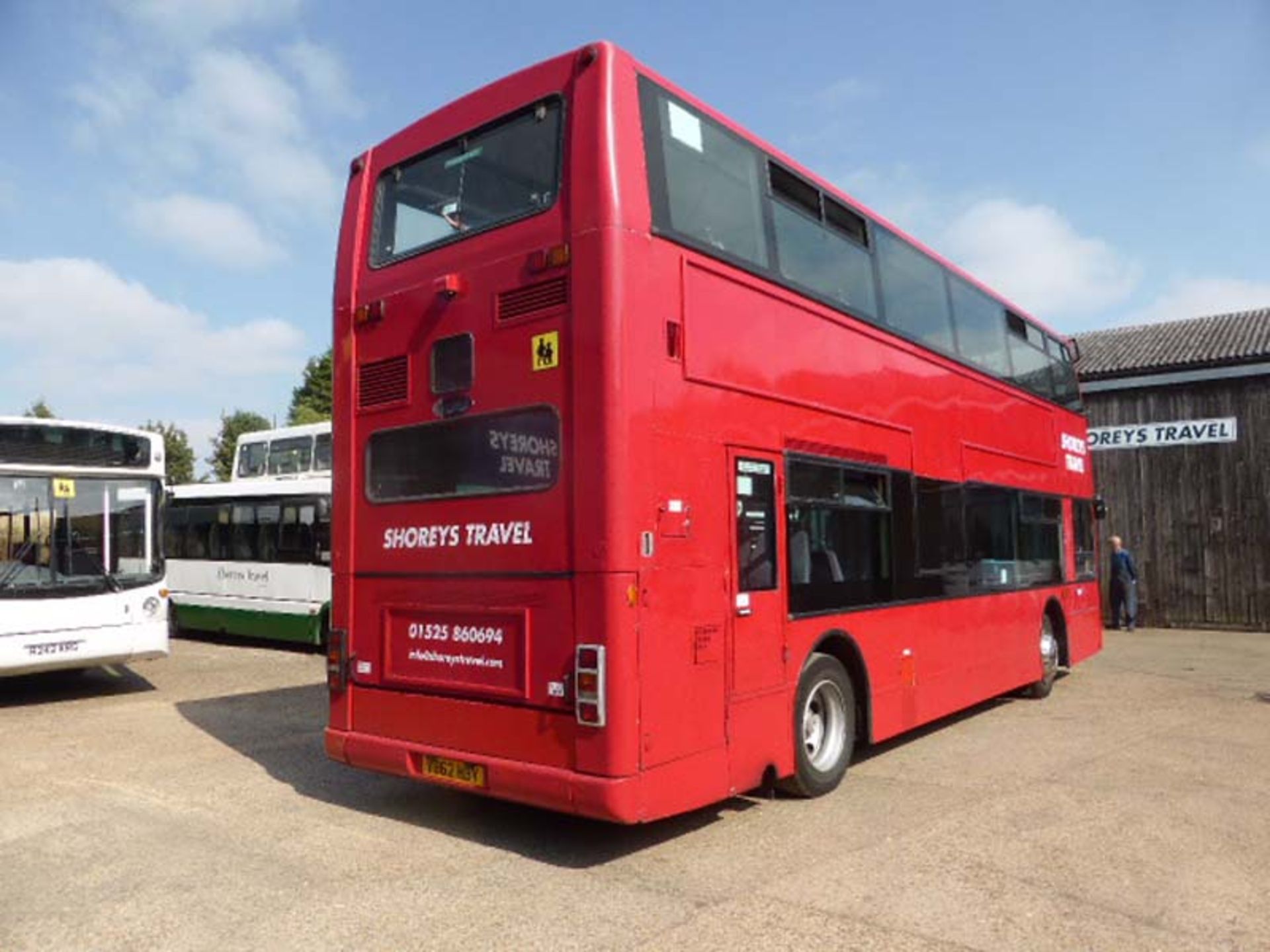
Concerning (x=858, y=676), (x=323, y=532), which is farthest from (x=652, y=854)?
(x=323, y=532)

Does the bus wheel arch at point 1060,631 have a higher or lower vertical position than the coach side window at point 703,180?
lower

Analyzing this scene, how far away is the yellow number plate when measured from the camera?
5.41 meters

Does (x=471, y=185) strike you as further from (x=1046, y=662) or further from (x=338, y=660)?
(x=1046, y=662)

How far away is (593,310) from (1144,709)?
805 cm

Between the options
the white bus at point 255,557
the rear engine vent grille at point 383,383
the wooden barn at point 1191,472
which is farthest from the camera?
the wooden barn at point 1191,472

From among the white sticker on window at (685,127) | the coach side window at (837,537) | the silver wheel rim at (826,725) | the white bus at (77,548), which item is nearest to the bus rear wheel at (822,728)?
the silver wheel rim at (826,725)

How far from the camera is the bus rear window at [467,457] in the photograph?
17.6 feet

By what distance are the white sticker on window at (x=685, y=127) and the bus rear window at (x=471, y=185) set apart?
0.66 m

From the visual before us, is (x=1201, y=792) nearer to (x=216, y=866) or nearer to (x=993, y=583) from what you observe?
(x=993, y=583)

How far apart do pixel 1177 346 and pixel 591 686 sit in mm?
21155

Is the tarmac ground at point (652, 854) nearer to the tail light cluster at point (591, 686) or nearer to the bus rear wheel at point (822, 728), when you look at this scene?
the bus rear wheel at point (822, 728)

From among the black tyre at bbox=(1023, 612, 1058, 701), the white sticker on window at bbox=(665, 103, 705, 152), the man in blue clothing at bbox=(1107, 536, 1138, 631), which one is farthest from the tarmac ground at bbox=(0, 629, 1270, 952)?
the man in blue clothing at bbox=(1107, 536, 1138, 631)

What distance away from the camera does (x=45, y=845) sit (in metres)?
5.50

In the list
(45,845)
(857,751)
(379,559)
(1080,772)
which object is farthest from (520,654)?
(1080,772)
